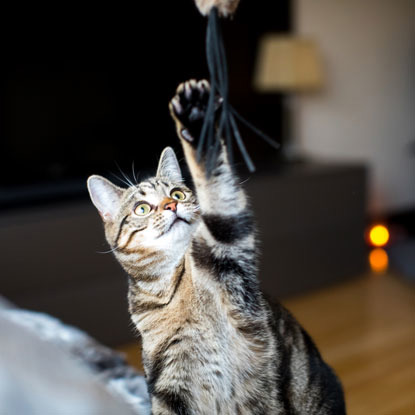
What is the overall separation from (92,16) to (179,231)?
1162mm

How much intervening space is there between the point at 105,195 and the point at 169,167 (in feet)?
0.15

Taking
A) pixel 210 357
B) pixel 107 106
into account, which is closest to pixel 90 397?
pixel 210 357

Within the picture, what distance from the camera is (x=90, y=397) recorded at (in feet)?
0.91

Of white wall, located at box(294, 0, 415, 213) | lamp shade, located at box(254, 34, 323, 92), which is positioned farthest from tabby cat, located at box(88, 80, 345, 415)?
lamp shade, located at box(254, 34, 323, 92)

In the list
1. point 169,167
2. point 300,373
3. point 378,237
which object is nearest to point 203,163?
point 169,167

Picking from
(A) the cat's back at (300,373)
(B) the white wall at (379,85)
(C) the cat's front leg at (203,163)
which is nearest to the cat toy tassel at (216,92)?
(C) the cat's front leg at (203,163)

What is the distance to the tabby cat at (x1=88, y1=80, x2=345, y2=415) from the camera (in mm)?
301

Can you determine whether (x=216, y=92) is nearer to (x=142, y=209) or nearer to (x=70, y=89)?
(x=142, y=209)

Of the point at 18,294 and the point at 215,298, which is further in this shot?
the point at 18,294

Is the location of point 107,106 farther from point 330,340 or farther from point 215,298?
point 215,298

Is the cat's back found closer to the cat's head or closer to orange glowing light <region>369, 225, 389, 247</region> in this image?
the cat's head

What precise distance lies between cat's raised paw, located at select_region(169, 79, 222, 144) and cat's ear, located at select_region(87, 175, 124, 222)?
6cm

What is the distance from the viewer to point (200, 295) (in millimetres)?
304

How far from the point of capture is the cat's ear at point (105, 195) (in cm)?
32
